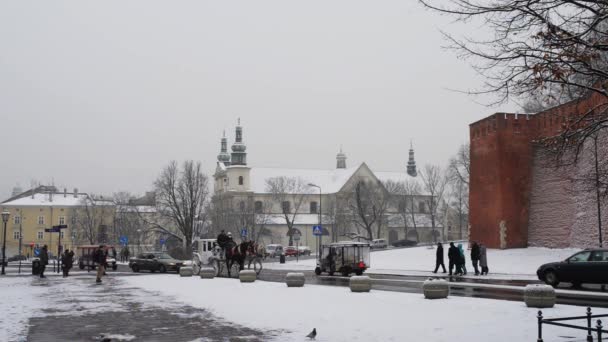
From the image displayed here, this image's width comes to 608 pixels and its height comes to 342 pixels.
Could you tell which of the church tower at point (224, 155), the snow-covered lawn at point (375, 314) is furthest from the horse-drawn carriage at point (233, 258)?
the church tower at point (224, 155)

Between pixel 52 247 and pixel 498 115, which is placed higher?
pixel 498 115

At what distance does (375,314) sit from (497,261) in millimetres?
26205

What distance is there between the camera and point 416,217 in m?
106

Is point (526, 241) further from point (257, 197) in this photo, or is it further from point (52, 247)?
point (52, 247)

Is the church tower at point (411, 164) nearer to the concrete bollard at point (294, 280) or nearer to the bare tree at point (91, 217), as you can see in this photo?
the bare tree at point (91, 217)

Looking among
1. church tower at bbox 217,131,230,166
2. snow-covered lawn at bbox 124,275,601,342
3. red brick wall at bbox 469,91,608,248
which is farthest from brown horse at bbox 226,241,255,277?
church tower at bbox 217,131,230,166

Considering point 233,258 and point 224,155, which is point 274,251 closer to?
point 224,155

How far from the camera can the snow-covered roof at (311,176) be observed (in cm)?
10844

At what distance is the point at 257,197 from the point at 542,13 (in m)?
97.9

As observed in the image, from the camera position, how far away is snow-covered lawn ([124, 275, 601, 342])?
11.6 m

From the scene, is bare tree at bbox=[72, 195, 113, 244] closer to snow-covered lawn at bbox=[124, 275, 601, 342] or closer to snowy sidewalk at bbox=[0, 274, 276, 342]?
snowy sidewalk at bbox=[0, 274, 276, 342]

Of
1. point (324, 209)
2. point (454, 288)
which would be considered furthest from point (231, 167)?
point (454, 288)

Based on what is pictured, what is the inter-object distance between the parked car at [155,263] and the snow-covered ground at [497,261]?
9.07 m

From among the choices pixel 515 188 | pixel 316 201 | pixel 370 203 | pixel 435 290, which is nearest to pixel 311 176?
pixel 316 201
